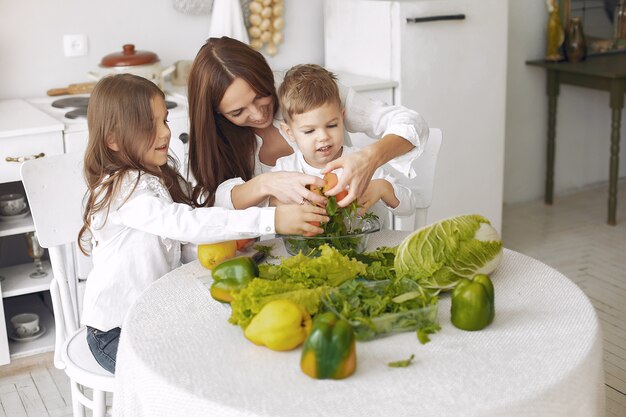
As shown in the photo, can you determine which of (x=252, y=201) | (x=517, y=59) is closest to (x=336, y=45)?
(x=517, y=59)

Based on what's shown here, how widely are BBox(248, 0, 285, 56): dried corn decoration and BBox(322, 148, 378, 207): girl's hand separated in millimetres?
1854

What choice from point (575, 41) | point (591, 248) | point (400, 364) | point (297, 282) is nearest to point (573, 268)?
point (591, 248)

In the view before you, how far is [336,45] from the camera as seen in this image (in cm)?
378

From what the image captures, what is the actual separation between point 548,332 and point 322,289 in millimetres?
386

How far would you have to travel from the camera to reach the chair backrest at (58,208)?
2.07m

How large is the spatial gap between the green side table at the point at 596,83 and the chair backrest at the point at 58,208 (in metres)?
2.73

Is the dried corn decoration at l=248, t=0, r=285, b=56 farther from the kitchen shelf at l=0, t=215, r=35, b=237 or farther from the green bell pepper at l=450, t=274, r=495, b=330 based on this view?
the green bell pepper at l=450, t=274, r=495, b=330

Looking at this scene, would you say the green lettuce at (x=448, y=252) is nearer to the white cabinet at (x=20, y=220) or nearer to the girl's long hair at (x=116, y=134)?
the girl's long hair at (x=116, y=134)

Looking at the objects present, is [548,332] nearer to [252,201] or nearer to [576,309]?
[576,309]

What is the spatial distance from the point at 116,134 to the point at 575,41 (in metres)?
3.01

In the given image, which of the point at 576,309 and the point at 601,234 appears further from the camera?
the point at 601,234

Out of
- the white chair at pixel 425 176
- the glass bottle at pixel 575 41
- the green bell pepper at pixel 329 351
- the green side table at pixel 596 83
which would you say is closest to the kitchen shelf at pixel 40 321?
the white chair at pixel 425 176

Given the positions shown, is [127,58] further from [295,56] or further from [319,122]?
[319,122]

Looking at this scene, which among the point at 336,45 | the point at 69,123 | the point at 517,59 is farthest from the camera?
the point at 517,59
